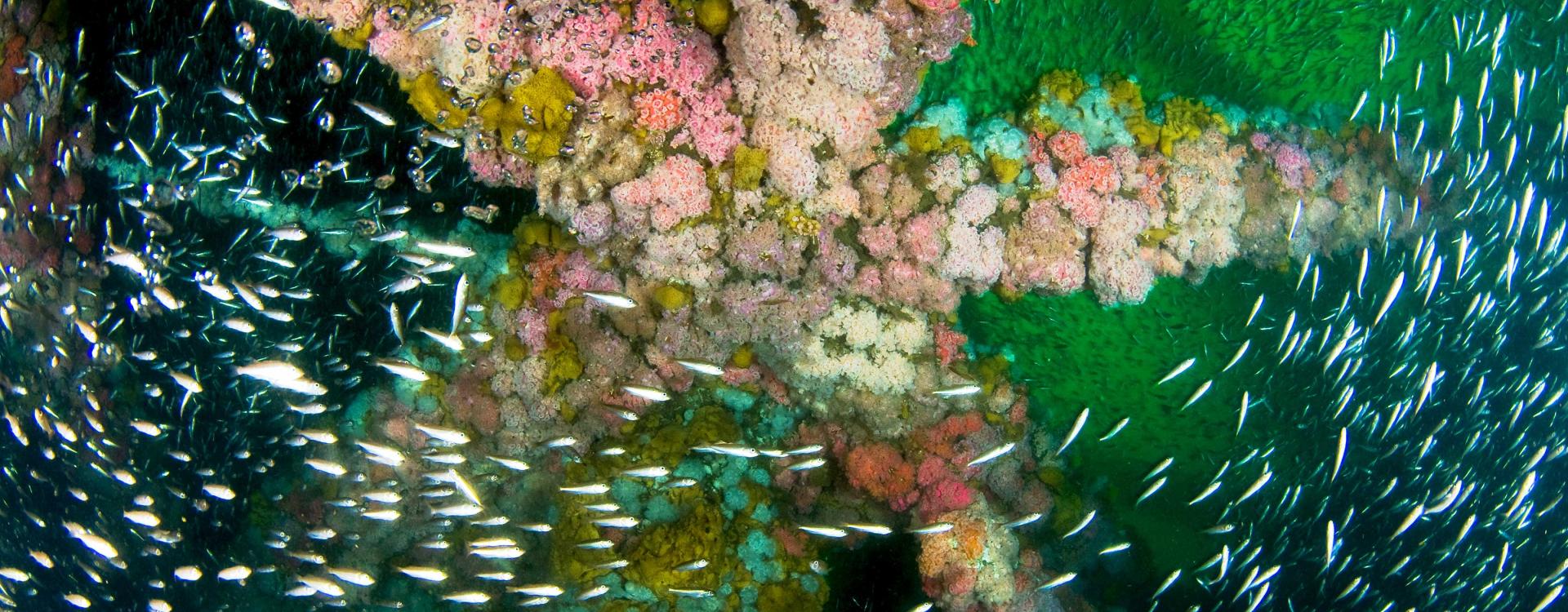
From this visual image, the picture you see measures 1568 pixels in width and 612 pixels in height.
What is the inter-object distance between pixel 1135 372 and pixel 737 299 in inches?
188

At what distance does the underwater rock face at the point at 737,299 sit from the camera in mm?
5918

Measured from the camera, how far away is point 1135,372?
8.15 metres

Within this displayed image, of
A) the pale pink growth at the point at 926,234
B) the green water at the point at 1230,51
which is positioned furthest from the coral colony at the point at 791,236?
the green water at the point at 1230,51

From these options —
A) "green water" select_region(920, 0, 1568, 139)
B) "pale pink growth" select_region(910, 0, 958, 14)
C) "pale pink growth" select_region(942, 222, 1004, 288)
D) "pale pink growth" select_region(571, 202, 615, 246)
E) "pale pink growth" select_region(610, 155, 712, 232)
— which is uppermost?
"pale pink growth" select_region(910, 0, 958, 14)

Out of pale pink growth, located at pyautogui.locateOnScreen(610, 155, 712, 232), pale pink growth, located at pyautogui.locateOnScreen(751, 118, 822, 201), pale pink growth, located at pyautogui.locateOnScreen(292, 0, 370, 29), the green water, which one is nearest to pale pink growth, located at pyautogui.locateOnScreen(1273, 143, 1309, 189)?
the green water

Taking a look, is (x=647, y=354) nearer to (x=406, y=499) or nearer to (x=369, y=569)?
(x=406, y=499)

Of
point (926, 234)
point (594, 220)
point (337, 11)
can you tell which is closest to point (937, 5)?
point (926, 234)

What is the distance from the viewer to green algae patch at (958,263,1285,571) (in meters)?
7.68

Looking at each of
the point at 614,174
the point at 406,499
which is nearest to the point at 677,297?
the point at 614,174

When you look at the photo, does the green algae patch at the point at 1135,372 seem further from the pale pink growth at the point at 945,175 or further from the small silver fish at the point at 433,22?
the small silver fish at the point at 433,22

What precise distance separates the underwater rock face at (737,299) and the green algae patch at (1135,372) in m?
0.05

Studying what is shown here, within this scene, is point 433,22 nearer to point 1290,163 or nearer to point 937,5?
point 937,5

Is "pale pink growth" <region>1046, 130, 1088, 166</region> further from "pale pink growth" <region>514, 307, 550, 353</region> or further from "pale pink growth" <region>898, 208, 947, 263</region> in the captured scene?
"pale pink growth" <region>514, 307, 550, 353</region>

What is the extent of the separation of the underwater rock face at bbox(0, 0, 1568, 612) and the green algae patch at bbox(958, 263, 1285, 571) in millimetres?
46
